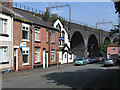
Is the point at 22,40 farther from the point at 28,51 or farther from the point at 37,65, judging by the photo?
the point at 37,65

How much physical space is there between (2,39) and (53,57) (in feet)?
41.7

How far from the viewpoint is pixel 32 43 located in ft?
77.0

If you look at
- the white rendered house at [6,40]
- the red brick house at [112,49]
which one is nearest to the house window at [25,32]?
the white rendered house at [6,40]

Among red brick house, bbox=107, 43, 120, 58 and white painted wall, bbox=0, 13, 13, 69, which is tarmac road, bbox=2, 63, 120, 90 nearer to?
white painted wall, bbox=0, 13, 13, 69

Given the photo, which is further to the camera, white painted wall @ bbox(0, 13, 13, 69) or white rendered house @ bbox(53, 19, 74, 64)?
white rendered house @ bbox(53, 19, 74, 64)

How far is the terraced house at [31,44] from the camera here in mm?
20688

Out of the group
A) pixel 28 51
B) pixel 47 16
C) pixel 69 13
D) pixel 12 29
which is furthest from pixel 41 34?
pixel 69 13

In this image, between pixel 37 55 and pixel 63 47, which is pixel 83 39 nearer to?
pixel 63 47

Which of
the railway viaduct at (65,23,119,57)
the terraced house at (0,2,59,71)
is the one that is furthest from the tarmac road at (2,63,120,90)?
the railway viaduct at (65,23,119,57)

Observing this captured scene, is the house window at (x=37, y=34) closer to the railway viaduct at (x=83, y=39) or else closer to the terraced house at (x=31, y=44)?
the terraced house at (x=31, y=44)

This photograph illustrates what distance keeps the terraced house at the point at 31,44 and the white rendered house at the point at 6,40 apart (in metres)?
0.61

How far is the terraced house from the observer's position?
67.9 feet

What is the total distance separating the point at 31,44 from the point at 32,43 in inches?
7.6

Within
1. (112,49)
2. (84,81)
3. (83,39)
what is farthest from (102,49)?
(84,81)
